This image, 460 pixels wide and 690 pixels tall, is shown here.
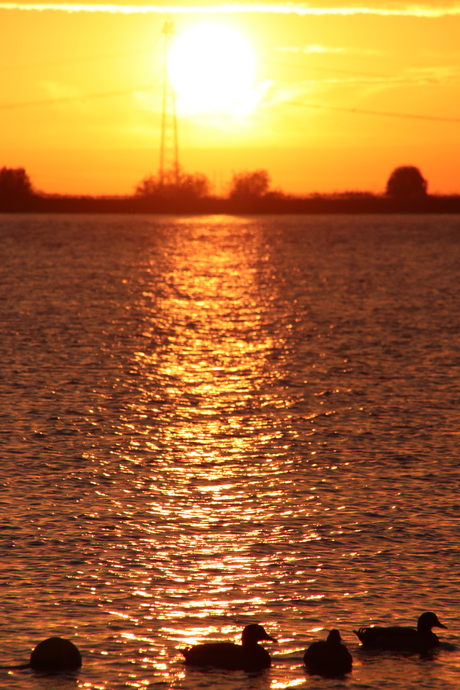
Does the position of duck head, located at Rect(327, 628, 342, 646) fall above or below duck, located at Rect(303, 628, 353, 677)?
above

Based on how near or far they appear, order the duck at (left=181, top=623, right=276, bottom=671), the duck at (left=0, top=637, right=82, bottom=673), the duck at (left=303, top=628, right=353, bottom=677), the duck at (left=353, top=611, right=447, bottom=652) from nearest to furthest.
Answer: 1. the duck at (left=0, top=637, right=82, bottom=673)
2. the duck at (left=303, top=628, right=353, bottom=677)
3. the duck at (left=181, top=623, right=276, bottom=671)
4. the duck at (left=353, top=611, right=447, bottom=652)

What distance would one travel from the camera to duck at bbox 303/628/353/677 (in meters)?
13.5

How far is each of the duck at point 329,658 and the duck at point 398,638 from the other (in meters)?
0.58

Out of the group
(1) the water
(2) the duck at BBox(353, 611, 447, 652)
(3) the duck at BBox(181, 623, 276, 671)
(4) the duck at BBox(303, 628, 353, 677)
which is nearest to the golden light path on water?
(1) the water

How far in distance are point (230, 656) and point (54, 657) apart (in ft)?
7.54

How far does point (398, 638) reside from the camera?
14188 millimetres

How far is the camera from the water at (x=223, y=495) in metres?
14.7

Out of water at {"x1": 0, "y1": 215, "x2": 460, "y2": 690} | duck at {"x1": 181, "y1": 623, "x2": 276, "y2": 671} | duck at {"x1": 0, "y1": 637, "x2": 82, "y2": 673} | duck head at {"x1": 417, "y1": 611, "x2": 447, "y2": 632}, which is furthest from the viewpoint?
water at {"x1": 0, "y1": 215, "x2": 460, "y2": 690}

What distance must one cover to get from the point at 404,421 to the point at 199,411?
6.07m

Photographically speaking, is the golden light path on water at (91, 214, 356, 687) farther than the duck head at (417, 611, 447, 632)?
Yes

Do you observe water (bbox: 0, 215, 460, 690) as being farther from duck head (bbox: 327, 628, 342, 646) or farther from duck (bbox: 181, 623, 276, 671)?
duck head (bbox: 327, 628, 342, 646)

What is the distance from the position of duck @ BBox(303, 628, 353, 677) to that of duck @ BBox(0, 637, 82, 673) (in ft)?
10.1

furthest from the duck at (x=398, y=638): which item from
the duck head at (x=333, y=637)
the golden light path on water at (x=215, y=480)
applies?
the golden light path on water at (x=215, y=480)

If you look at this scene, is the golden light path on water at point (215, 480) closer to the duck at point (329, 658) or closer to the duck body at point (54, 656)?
the duck at point (329, 658)
